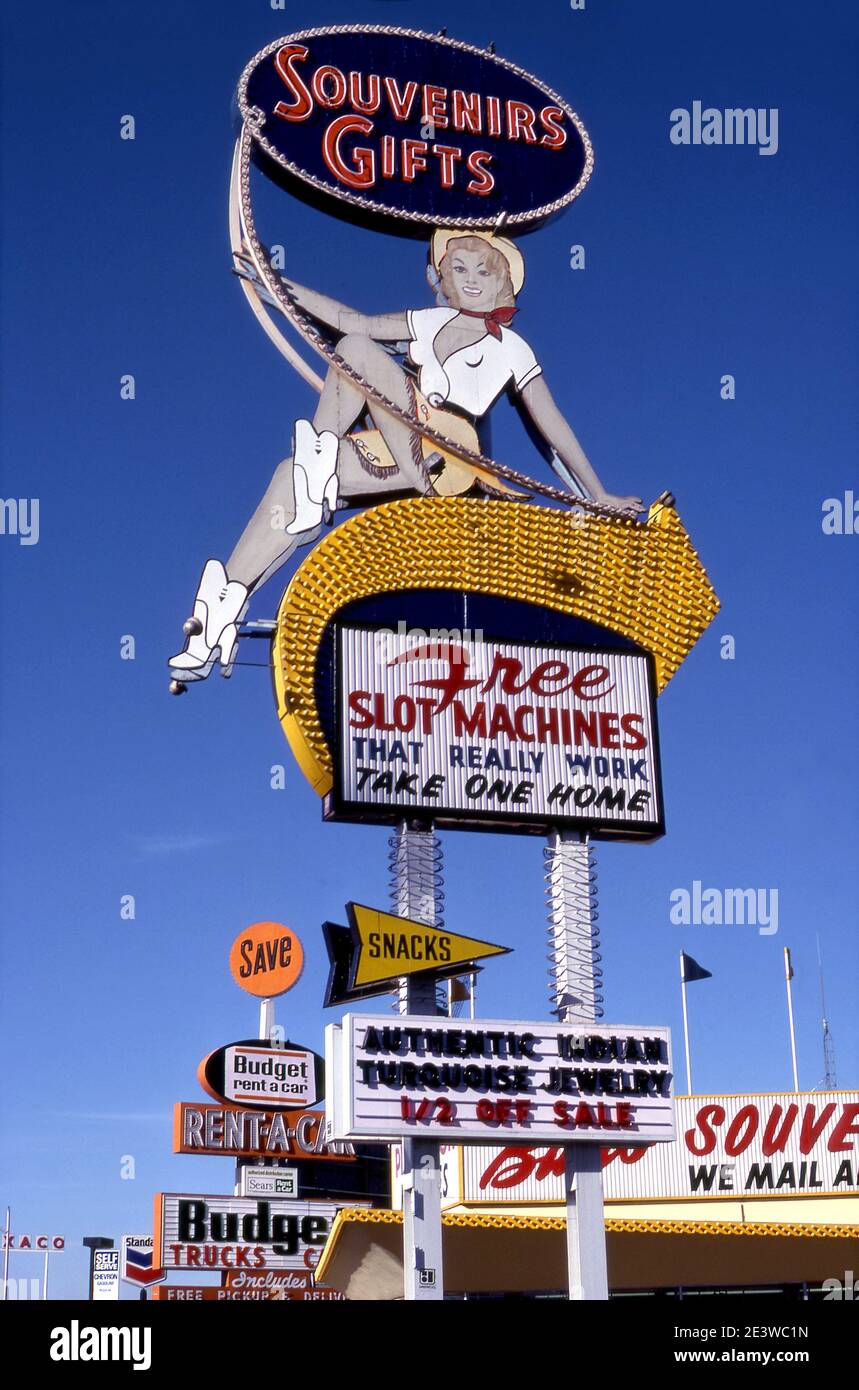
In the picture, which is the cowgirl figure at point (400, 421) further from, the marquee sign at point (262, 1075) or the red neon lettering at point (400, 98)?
the marquee sign at point (262, 1075)

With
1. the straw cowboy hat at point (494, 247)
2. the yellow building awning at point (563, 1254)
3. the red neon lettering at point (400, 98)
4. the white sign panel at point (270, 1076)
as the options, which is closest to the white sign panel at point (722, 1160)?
the yellow building awning at point (563, 1254)

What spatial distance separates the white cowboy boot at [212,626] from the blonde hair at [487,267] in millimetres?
7595

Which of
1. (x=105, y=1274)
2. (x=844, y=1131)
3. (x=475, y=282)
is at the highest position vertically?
(x=475, y=282)

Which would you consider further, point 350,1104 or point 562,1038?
point 562,1038

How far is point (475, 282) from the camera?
3375 centimetres

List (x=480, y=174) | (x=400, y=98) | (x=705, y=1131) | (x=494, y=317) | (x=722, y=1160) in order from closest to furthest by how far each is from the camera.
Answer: (x=494, y=317) < (x=400, y=98) < (x=480, y=174) < (x=722, y=1160) < (x=705, y=1131)

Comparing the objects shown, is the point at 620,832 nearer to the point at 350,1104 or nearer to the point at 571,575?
the point at 571,575

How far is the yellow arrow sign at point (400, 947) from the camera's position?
87.4ft

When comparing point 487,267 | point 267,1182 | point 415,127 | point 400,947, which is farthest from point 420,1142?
point 415,127

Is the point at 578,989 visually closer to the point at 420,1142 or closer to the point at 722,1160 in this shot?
the point at 420,1142

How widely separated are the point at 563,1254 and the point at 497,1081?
9918mm
